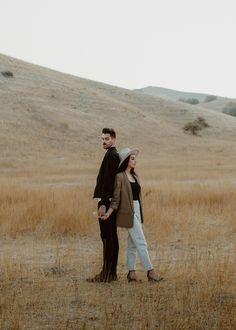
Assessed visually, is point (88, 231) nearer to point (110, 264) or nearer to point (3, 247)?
point (3, 247)

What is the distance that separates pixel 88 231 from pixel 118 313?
612 centimetres

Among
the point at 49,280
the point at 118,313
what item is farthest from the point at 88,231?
the point at 118,313

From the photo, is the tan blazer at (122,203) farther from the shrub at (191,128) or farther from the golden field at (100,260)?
the shrub at (191,128)

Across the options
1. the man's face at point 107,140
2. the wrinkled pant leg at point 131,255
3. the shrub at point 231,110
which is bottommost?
the wrinkled pant leg at point 131,255

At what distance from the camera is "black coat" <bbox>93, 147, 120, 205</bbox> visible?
792 centimetres

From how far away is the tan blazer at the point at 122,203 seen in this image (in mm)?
7891

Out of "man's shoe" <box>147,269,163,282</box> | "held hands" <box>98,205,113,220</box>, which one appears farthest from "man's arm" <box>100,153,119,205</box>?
"man's shoe" <box>147,269,163,282</box>

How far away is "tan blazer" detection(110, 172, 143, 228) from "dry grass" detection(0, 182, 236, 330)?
0.83 metres

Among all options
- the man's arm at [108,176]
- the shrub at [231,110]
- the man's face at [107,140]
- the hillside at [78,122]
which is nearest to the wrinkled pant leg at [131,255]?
the man's arm at [108,176]

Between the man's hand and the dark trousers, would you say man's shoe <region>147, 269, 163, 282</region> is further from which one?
the man's hand

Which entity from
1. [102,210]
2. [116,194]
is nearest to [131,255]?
[102,210]

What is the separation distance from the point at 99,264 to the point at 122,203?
178 cm

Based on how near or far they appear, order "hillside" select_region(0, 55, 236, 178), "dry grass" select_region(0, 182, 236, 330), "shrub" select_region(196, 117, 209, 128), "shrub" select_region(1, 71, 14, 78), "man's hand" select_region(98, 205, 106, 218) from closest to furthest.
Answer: "dry grass" select_region(0, 182, 236, 330), "man's hand" select_region(98, 205, 106, 218), "hillside" select_region(0, 55, 236, 178), "shrub" select_region(196, 117, 209, 128), "shrub" select_region(1, 71, 14, 78)

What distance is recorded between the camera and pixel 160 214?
13.9 metres
